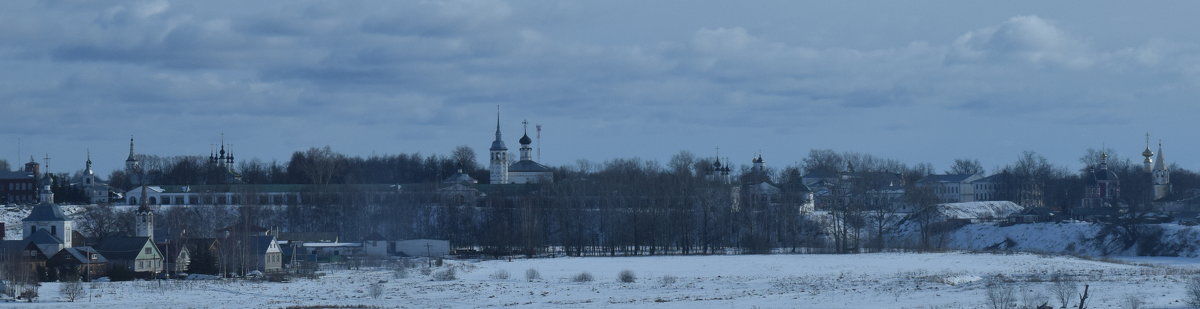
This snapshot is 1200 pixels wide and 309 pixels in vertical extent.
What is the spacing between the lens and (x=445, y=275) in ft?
198

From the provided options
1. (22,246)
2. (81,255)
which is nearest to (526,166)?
(22,246)

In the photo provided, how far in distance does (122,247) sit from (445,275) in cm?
1522

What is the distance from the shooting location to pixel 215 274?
206 feet

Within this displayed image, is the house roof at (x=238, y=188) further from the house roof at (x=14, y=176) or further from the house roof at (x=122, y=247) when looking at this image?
the house roof at (x=122, y=247)

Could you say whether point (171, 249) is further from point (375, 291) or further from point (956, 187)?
point (956, 187)

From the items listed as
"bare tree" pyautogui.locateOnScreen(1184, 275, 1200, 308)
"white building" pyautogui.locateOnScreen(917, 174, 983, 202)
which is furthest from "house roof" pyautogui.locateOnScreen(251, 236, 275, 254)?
"white building" pyautogui.locateOnScreen(917, 174, 983, 202)

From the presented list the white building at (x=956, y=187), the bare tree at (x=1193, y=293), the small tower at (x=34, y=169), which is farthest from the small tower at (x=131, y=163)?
the bare tree at (x=1193, y=293)

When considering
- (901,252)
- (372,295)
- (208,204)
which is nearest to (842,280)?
(372,295)

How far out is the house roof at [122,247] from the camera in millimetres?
64438

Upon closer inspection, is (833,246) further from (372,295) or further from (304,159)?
(304,159)

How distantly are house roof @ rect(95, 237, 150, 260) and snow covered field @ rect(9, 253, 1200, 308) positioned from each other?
23.8 feet

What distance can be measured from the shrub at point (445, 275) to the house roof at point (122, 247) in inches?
512

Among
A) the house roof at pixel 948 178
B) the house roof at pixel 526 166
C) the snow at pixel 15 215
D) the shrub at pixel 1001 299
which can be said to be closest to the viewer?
the shrub at pixel 1001 299

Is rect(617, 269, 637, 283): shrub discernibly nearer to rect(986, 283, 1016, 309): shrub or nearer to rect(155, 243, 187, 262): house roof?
rect(986, 283, 1016, 309): shrub
